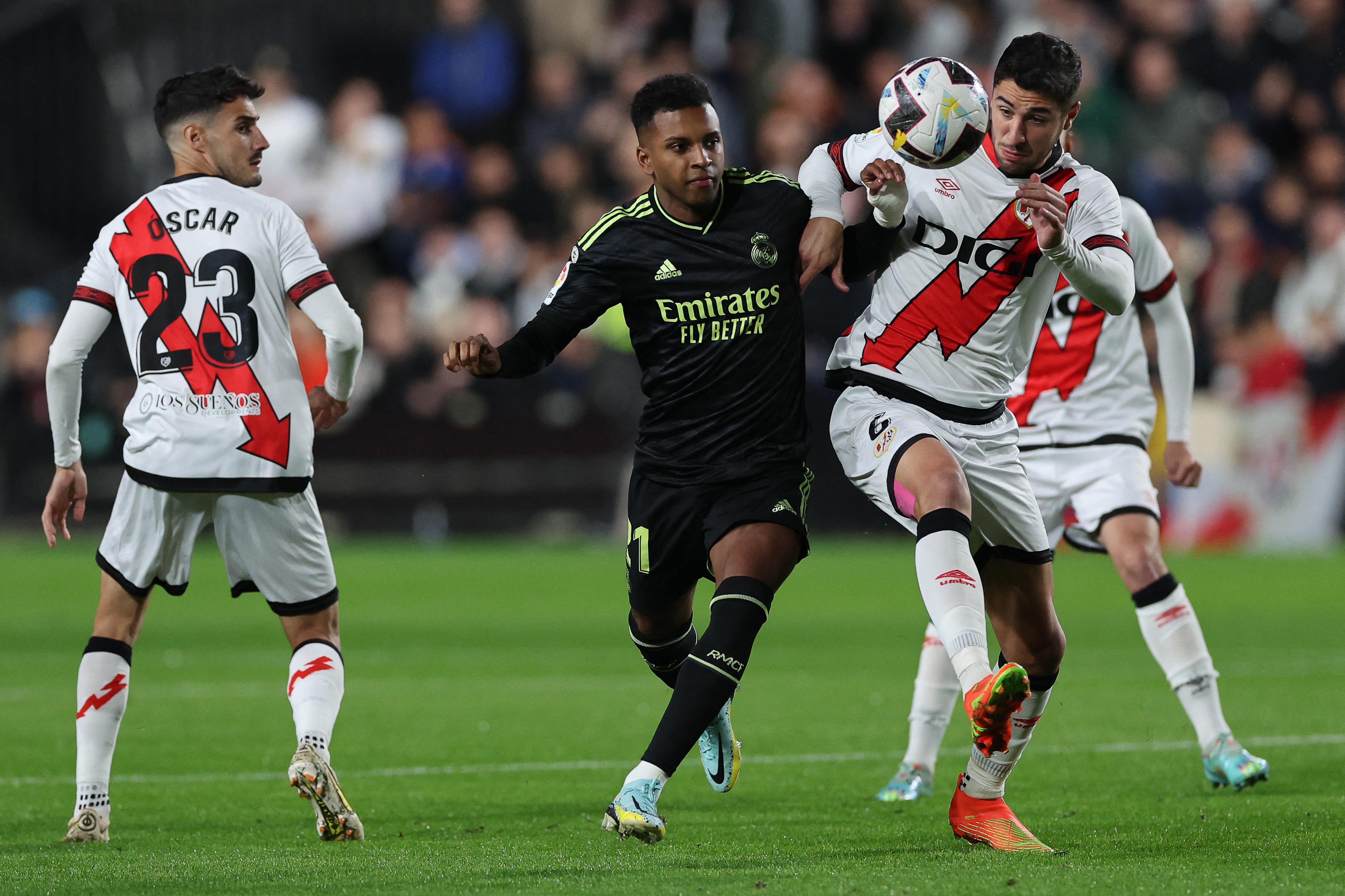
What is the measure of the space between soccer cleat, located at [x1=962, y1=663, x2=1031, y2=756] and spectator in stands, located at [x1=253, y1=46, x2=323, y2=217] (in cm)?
1497

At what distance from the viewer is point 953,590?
495cm

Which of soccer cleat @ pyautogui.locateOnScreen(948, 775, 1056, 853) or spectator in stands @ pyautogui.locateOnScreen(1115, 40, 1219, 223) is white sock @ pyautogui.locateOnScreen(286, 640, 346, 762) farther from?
spectator in stands @ pyautogui.locateOnScreen(1115, 40, 1219, 223)

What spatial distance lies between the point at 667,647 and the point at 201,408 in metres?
1.66

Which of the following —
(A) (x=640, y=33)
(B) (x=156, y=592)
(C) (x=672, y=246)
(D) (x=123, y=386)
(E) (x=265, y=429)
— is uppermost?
(A) (x=640, y=33)

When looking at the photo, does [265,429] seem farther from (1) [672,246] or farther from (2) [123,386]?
(2) [123,386]

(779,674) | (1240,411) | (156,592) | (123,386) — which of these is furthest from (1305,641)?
(123,386)

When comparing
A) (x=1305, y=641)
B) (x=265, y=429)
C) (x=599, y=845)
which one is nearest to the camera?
(x=599, y=845)

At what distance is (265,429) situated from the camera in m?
5.66

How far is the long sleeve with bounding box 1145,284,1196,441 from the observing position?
6871mm

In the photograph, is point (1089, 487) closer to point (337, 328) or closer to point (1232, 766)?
point (1232, 766)

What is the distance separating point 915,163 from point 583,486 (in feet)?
40.4

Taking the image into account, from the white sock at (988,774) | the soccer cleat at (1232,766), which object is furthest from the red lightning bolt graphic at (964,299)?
the soccer cleat at (1232,766)

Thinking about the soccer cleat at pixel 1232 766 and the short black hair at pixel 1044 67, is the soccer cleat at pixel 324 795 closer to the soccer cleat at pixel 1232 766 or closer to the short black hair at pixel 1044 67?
the short black hair at pixel 1044 67

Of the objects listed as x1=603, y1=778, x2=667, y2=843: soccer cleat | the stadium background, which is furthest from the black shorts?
the stadium background
